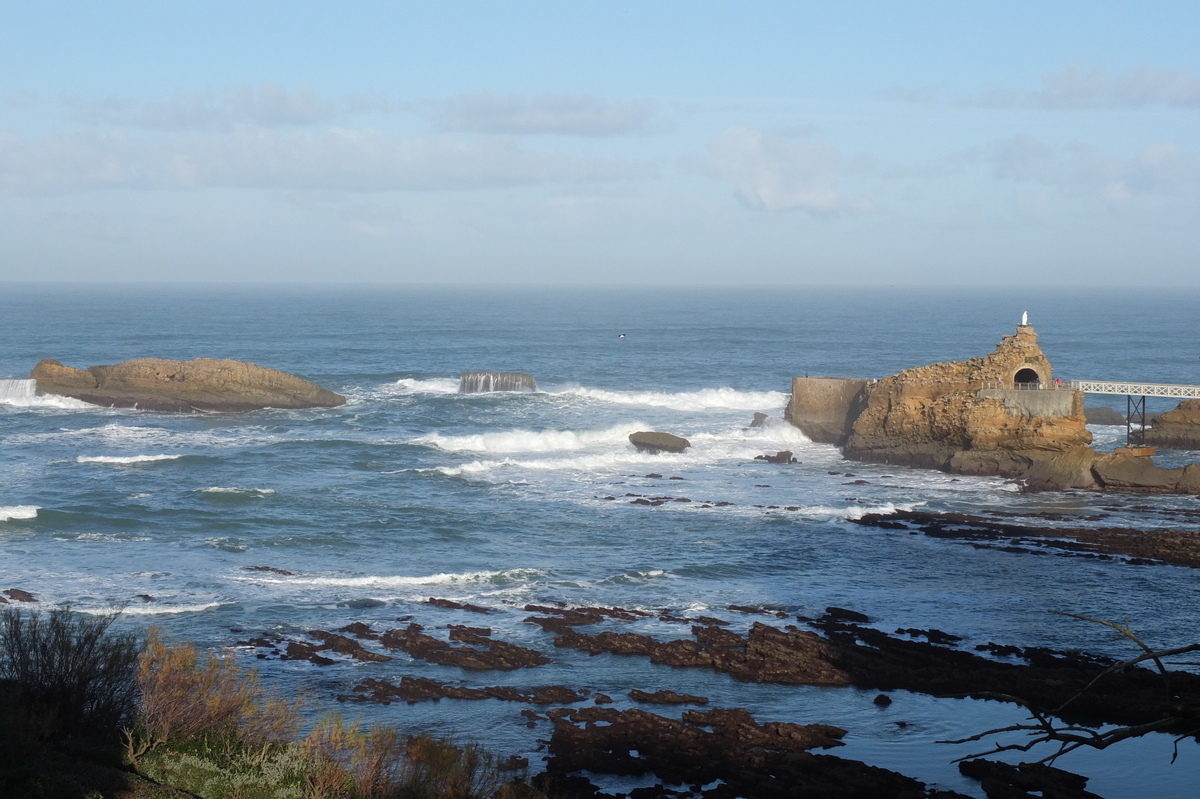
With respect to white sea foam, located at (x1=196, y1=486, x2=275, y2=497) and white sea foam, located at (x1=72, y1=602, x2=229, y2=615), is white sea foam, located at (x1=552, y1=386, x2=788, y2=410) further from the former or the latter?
white sea foam, located at (x1=72, y1=602, x2=229, y2=615)

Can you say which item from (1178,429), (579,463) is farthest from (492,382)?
(1178,429)

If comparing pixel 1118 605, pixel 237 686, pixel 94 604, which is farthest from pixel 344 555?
pixel 1118 605

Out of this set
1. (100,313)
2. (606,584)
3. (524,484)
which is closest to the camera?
(606,584)

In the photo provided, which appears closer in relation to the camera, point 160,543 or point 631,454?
point 160,543

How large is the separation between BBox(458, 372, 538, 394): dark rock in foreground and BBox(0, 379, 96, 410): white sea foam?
2109cm

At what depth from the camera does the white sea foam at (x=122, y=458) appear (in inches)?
1693

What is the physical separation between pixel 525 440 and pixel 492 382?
17469 mm

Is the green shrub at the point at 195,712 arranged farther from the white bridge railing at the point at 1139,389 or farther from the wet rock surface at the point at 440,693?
the white bridge railing at the point at 1139,389

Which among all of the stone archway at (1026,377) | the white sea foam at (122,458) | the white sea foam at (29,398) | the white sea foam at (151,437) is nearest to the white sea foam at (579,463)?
the white sea foam at (151,437)

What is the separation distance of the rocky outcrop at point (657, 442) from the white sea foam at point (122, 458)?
1953 cm

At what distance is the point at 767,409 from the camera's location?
6147 centimetres

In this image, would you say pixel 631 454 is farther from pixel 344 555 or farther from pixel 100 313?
pixel 100 313

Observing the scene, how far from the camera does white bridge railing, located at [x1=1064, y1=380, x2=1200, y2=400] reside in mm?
47094

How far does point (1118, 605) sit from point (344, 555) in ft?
66.6
